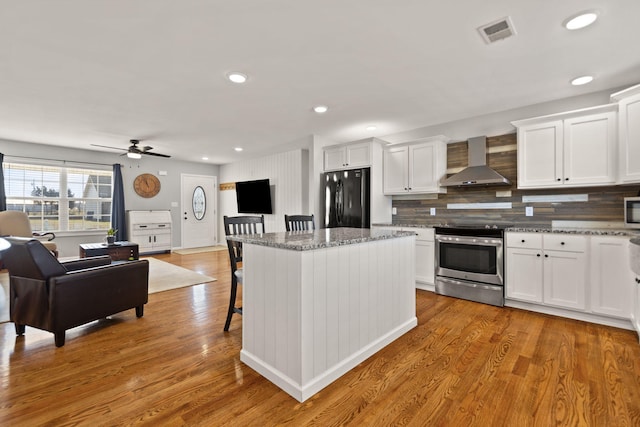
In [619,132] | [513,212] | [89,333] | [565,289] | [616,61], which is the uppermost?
[616,61]

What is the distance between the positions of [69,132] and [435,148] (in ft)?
Answer: 19.6

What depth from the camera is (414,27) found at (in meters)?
2.08

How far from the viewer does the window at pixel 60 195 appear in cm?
576

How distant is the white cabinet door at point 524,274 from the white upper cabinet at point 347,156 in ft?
7.56

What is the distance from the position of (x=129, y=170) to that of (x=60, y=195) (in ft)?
4.60

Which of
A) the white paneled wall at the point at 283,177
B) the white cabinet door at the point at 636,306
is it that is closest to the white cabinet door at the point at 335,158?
the white paneled wall at the point at 283,177

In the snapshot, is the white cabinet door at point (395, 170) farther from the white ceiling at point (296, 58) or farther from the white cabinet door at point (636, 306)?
the white cabinet door at point (636, 306)

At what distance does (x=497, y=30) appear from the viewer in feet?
6.89

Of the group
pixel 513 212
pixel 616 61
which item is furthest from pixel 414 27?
pixel 513 212

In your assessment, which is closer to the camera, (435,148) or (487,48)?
(487,48)

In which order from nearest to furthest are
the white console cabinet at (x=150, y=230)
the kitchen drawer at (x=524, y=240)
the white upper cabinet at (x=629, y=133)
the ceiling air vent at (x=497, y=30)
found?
the ceiling air vent at (x=497, y=30) → the white upper cabinet at (x=629, y=133) → the kitchen drawer at (x=524, y=240) → the white console cabinet at (x=150, y=230)

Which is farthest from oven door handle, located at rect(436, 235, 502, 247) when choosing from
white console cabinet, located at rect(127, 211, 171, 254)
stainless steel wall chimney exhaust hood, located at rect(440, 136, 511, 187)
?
white console cabinet, located at rect(127, 211, 171, 254)

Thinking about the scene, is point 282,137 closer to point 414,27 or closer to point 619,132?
point 414,27

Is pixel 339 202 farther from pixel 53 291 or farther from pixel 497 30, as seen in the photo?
pixel 53 291
